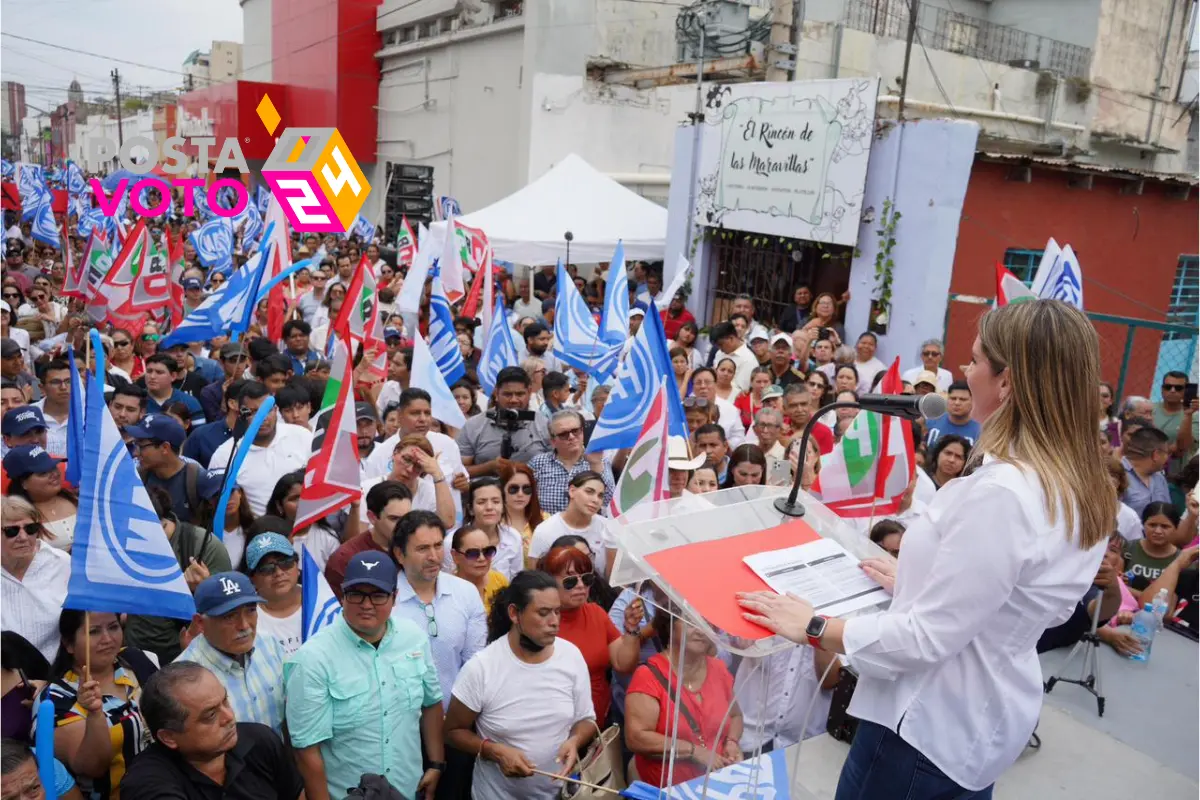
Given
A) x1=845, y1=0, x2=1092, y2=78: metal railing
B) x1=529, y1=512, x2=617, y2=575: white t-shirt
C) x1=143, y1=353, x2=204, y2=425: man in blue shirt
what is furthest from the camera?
x1=845, y1=0, x2=1092, y2=78: metal railing

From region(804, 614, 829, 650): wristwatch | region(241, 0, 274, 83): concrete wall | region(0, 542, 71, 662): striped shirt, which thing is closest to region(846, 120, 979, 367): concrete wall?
region(0, 542, 71, 662): striped shirt

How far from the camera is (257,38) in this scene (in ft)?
119

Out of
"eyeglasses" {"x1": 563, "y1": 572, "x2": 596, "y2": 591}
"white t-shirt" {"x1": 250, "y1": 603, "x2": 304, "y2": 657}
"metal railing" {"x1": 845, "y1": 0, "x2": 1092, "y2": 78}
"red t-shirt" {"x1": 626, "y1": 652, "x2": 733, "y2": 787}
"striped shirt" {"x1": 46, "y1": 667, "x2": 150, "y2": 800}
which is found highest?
"metal railing" {"x1": 845, "y1": 0, "x2": 1092, "y2": 78}

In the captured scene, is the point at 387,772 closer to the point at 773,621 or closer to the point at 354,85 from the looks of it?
the point at 773,621

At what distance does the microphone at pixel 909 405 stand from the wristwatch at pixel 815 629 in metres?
0.45

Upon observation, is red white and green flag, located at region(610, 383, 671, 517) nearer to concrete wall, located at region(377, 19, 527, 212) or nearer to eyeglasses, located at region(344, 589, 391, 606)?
eyeglasses, located at region(344, 589, 391, 606)

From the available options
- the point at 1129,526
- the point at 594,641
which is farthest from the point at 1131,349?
the point at 594,641

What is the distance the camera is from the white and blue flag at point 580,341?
829 centimetres

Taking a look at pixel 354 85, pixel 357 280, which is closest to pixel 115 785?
pixel 357 280

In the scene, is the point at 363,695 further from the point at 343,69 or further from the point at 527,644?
the point at 343,69

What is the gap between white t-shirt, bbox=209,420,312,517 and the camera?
558 cm

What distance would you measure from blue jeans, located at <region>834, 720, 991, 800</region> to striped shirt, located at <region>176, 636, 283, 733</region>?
7.43 feet

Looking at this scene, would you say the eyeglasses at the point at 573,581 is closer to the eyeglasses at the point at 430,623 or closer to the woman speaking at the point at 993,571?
the eyeglasses at the point at 430,623

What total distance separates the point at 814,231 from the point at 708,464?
20.5ft
